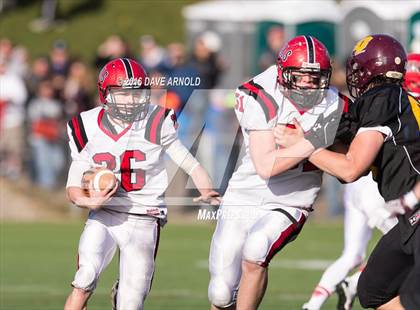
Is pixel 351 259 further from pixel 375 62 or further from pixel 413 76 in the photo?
pixel 375 62

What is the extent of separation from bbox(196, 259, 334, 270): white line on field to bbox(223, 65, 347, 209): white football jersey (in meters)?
5.16

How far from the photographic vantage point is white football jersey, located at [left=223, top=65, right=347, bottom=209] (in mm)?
6766

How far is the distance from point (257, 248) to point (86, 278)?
1012 millimetres

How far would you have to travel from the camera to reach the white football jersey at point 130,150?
6.98 metres

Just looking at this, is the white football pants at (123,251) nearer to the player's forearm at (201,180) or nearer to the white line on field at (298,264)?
the player's forearm at (201,180)

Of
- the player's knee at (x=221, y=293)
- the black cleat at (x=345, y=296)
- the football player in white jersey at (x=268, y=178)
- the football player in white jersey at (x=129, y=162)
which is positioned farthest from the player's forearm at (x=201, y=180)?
the black cleat at (x=345, y=296)

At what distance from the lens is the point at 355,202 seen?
889 centimetres

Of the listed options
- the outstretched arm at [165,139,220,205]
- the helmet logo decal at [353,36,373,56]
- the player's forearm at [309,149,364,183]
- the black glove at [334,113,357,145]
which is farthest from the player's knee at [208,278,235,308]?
the helmet logo decal at [353,36,373,56]

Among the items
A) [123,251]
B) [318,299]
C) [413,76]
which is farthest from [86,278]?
[413,76]

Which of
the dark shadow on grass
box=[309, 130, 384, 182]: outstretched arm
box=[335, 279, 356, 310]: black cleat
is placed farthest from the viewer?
the dark shadow on grass

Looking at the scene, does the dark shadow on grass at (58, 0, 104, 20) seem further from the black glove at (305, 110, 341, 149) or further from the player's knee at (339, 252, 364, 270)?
the black glove at (305, 110, 341, 149)

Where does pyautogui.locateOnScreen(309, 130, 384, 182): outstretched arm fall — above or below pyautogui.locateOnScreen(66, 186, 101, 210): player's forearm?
above

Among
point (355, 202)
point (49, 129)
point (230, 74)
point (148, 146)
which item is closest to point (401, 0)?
point (230, 74)

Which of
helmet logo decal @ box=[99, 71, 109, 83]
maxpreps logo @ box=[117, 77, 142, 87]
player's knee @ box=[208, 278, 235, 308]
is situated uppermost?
helmet logo decal @ box=[99, 71, 109, 83]
